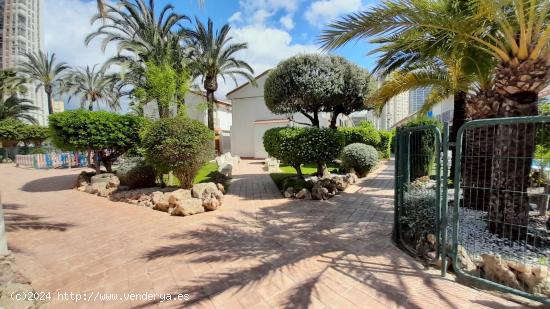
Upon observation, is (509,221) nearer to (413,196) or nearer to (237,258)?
(413,196)

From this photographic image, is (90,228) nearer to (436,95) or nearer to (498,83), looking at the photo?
(498,83)

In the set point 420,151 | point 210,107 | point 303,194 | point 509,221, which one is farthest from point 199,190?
point 210,107

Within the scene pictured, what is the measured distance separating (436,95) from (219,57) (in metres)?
15.6

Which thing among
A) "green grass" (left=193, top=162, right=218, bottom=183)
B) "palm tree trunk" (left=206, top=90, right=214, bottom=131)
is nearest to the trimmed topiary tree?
"green grass" (left=193, top=162, right=218, bottom=183)

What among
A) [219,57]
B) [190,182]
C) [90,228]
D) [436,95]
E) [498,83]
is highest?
[219,57]

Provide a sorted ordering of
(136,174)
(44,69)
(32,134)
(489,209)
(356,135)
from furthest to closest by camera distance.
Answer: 1. (32,134)
2. (44,69)
3. (356,135)
4. (136,174)
5. (489,209)

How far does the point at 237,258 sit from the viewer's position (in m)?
4.30

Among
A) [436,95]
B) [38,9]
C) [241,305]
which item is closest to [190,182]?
[241,305]

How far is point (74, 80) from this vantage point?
33.3 m

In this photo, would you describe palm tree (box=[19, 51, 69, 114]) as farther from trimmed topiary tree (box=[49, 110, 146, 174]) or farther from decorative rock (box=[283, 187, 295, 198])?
decorative rock (box=[283, 187, 295, 198])

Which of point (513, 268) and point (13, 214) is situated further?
point (13, 214)

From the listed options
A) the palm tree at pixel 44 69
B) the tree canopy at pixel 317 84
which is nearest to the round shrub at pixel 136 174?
the tree canopy at pixel 317 84

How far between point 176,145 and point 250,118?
1737 cm

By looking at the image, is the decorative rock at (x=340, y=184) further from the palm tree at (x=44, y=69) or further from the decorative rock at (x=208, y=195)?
the palm tree at (x=44, y=69)
